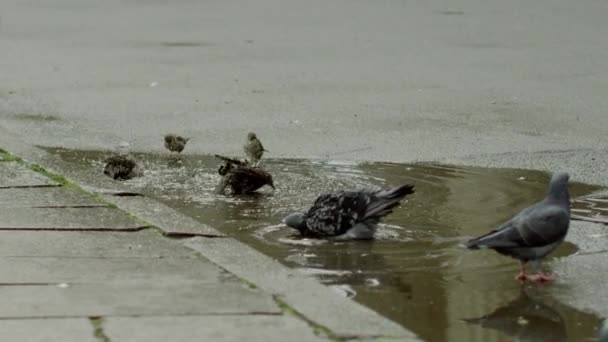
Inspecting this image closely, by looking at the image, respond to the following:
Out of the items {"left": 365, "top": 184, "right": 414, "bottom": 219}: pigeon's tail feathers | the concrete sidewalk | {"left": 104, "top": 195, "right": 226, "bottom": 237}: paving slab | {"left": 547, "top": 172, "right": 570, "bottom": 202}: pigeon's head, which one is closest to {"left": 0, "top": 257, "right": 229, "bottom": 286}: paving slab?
the concrete sidewalk

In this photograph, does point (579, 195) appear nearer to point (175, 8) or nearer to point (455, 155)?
point (455, 155)

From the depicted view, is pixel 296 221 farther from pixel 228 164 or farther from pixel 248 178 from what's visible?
pixel 228 164

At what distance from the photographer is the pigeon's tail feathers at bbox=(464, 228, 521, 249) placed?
21.1 feet

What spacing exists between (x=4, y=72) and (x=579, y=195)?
7.96m

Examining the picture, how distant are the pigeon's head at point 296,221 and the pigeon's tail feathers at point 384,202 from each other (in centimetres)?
36

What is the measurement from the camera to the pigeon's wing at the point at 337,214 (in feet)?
24.0

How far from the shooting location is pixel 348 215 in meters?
7.30

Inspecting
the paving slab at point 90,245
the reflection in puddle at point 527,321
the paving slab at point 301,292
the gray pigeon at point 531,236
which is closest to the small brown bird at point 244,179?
the paving slab at point 90,245

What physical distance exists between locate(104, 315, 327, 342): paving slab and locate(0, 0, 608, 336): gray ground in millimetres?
117

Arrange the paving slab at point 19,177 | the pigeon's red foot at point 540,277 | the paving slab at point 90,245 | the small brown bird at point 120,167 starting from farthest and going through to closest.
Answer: the small brown bird at point 120,167 < the paving slab at point 19,177 < the pigeon's red foot at point 540,277 < the paving slab at point 90,245

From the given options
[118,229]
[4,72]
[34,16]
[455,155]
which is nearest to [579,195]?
[455,155]

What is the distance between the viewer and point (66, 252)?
627 cm

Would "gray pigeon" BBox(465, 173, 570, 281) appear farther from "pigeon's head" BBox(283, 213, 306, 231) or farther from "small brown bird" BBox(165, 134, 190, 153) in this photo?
"small brown bird" BBox(165, 134, 190, 153)

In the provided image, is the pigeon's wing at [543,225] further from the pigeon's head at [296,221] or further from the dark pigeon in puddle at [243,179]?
the dark pigeon in puddle at [243,179]
